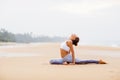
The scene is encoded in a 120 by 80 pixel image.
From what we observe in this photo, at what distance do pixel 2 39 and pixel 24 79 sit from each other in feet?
138

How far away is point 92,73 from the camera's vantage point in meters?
8.86

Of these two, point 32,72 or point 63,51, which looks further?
point 63,51

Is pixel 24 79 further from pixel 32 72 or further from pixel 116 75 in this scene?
pixel 116 75

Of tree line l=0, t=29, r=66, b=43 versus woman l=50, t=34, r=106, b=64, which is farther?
tree line l=0, t=29, r=66, b=43

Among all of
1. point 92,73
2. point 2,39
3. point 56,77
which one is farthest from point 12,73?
point 2,39

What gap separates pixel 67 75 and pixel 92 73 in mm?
626

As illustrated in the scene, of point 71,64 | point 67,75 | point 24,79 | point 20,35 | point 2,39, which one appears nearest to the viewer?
point 24,79

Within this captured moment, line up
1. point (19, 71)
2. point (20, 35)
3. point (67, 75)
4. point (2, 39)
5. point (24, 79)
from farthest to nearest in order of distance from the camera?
point (20, 35)
point (2, 39)
point (19, 71)
point (67, 75)
point (24, 79)

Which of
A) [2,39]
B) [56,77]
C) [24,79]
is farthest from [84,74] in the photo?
[2,39]

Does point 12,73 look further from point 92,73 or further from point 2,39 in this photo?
point 2,39

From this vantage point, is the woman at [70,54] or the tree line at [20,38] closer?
the woman at [70,54]

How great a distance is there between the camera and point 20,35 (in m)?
68.6

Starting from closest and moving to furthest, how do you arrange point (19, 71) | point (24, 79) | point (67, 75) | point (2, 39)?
point (24, 79), point (67, 75), point (19, 71), point (2, 39)

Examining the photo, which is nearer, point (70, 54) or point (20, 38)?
point (70, 54)
